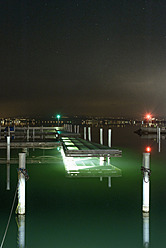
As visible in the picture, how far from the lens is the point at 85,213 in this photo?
360 inches

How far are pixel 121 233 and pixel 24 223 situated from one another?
97.4 inches

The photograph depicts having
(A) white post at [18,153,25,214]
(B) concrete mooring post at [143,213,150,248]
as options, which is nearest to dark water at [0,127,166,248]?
(B) concrete mooring post at [143,213,150,248]

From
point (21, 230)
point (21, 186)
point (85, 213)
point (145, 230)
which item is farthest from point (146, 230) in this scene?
point (21, 186)

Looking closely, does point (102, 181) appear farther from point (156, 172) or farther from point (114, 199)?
point (156, 172)

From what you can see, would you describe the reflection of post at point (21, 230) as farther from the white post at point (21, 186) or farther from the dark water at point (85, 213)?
the white post at point (21, 186)

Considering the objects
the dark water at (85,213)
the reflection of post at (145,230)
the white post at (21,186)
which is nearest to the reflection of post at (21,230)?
the dark water at (85,213)

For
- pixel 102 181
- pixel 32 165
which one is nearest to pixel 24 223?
pixel 102 181

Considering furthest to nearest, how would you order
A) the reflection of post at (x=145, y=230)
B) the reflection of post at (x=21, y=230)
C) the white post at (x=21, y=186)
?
the white post at (x=21, y=186), the reflection of post at (x=145, y=230), the reflection of post at (x=21, y=230)

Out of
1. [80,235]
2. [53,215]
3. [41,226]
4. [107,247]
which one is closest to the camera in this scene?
[107,247]

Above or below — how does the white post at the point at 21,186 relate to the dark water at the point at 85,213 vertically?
above

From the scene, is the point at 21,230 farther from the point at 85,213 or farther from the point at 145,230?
the point at 145,230

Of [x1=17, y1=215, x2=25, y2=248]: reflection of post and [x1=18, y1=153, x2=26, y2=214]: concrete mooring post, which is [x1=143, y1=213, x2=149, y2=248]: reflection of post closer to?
[x1=17, y1=215, x2=25, y2=248]: reflection of post

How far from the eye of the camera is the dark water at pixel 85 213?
287 inches

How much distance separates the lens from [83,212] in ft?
30.4
